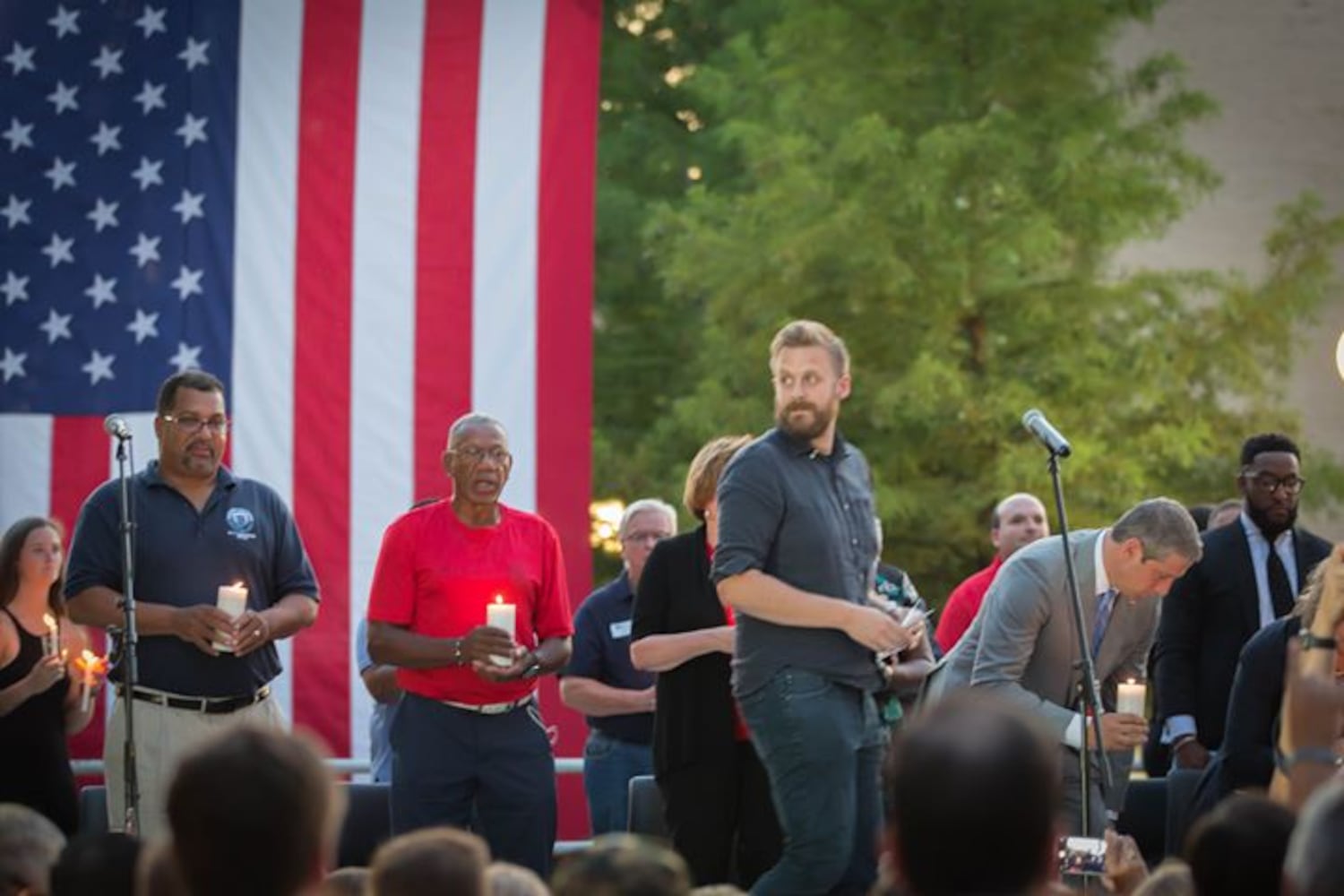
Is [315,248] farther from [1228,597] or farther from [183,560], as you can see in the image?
[1228,597]

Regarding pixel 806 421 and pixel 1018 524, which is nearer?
pixel 806 421

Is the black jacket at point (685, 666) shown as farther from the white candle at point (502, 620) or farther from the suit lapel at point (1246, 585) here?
the suit lapel at point (1246, 585)

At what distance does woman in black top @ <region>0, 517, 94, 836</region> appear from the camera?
10.1m

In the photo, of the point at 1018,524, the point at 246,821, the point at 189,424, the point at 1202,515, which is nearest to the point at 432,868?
the point at 246,821

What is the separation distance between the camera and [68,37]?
12039 mm

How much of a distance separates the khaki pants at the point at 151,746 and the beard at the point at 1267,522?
4.46 meters

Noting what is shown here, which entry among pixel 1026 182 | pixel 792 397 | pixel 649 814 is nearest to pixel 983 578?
pixel 649 814

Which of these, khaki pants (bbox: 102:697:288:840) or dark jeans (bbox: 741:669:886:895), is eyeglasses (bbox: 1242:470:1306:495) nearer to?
dark jeans (bbox: 741:669:886:895)

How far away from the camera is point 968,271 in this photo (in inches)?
781

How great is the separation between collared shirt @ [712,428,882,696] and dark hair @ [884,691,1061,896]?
13.2 ft

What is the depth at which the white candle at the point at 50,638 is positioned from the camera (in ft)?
34.0

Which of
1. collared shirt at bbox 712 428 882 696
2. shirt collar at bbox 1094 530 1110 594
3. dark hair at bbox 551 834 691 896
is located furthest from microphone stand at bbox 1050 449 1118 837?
dark hair at bbox 551 834 691 896

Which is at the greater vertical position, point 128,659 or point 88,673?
point 128,659

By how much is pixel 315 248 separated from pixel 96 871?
298 inches
